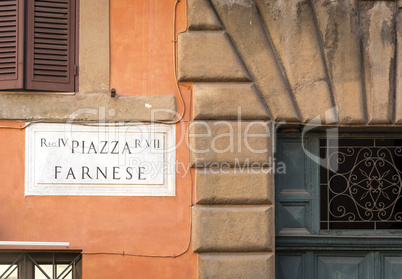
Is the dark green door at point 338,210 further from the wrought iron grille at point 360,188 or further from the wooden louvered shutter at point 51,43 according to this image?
the wooden louvered shutter at point 51,43

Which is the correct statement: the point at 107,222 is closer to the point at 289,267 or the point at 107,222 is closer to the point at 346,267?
the point at 289,267

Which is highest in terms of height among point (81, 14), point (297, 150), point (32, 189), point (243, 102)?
point (81, 14)

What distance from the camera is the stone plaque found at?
20.1 ft

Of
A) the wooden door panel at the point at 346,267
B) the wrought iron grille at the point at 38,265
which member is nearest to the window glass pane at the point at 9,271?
the wrought iron grille at the point at 38,265

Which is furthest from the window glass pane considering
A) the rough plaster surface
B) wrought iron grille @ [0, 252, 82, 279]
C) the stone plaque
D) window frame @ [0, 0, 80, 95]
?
window frame @ [0, 0, 80, 95]

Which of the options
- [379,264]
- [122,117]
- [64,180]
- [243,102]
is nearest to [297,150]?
[243,102]

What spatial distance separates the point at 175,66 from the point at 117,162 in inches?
46.7

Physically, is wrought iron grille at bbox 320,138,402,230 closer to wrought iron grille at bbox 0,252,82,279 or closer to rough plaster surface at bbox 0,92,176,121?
rough plaster surface at bbox 0,92,176,121

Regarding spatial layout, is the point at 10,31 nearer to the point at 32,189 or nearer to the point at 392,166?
the point at 32,189

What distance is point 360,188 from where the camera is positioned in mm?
6457

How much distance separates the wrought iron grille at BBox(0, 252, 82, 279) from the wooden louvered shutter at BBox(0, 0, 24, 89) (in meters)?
1.81

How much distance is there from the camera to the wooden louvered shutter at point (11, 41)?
6121mm

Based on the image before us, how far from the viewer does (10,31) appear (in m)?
6.20

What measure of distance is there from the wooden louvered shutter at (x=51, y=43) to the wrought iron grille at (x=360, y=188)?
9.51ft
